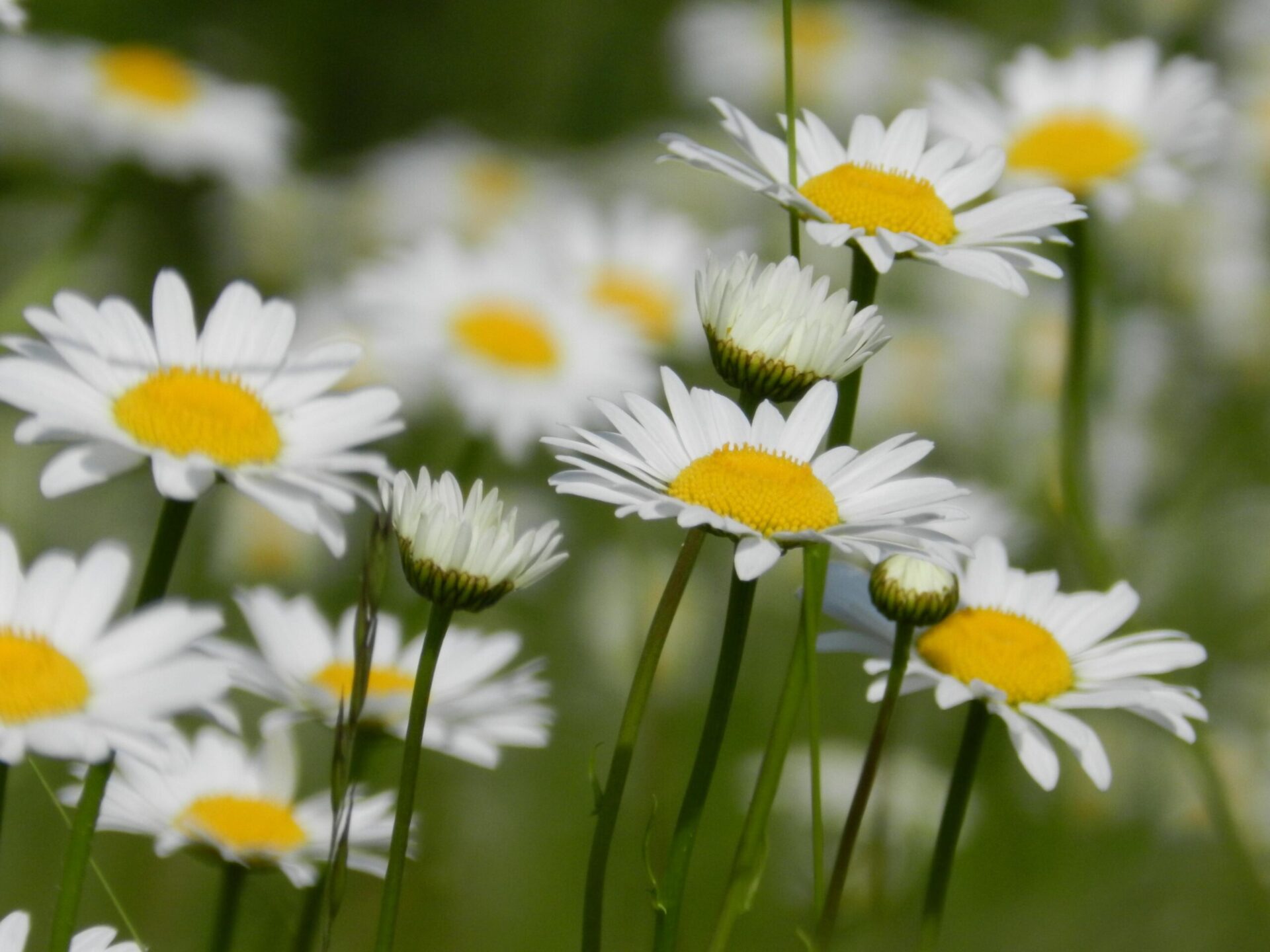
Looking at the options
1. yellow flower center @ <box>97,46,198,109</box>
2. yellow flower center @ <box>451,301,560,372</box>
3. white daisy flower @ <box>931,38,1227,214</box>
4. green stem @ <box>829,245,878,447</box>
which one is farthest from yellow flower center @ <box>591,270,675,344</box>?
green stem @ <box>829,245,878,447</box>

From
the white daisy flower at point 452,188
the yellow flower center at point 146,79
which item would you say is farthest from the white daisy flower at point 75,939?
the white daisy flower at point 452,188

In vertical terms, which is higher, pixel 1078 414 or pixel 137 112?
pixel 137 112

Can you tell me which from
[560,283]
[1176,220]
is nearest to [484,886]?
[560,283]

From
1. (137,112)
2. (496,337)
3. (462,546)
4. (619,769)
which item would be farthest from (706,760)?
(137,112)

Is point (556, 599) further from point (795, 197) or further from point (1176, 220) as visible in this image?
point (795, 197)

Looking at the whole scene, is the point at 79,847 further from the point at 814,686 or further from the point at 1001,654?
the point at 1001,654

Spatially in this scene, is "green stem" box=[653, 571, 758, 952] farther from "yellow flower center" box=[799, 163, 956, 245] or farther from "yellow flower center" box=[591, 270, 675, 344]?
"yellow flower center" box=[591, 270, 675, 344]

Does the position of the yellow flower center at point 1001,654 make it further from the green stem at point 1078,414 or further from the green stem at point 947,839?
the green stem at point 1078,414
